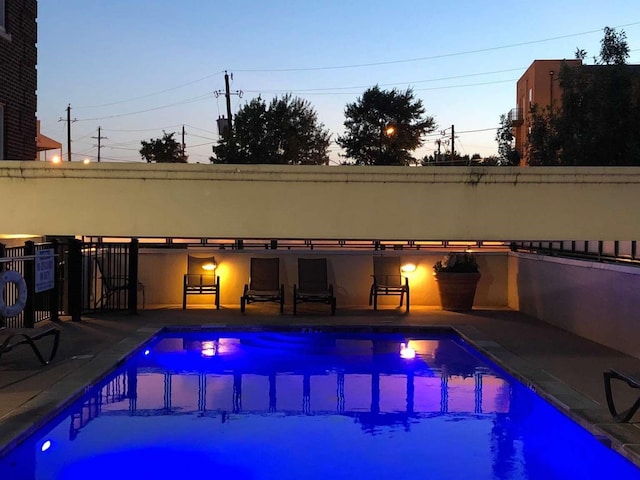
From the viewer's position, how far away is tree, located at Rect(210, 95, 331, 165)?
2980 cm

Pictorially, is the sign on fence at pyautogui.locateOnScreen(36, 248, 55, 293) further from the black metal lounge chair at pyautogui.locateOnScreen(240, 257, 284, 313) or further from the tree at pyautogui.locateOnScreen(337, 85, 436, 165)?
the tree at pyautogui.locateOnScreen(337, 85, 436, 165)

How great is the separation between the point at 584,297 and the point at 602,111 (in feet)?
16.3

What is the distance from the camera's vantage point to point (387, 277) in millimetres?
14055

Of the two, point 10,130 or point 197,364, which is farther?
point 10,130

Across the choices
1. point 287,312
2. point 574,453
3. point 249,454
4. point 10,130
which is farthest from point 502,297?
point 10,130

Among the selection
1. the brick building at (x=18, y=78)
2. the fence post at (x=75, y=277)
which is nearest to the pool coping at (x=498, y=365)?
the fence post at (x=75, y=277)

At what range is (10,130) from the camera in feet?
40.8

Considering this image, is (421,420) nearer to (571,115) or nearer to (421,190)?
(421,190)

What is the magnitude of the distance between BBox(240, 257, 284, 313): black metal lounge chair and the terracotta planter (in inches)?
145

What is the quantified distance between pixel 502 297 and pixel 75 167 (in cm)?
1081

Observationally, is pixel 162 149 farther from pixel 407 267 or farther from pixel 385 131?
pixel 407 267

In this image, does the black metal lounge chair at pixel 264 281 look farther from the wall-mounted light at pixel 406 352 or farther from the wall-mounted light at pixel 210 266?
the wall-mounted light at pixel 406 352

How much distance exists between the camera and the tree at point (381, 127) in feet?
113

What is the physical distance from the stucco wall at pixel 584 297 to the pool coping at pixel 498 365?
166cm
